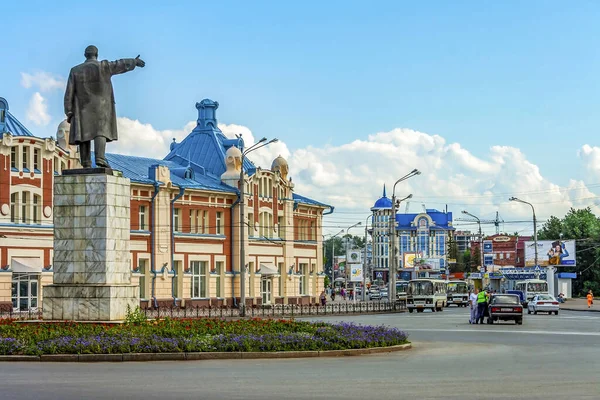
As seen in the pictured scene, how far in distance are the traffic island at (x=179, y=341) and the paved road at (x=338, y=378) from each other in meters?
0.85

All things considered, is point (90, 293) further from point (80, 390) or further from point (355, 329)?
point (80, 390)

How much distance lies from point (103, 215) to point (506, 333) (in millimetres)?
16409

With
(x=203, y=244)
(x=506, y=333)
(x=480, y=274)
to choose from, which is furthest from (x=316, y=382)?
(x=480, y=274)

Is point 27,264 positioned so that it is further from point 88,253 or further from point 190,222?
point 88,253

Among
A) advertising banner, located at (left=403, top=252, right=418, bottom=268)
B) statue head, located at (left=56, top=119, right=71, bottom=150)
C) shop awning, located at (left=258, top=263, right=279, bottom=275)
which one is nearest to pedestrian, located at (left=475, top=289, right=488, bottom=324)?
statue head, located at (left=56, top=119, right=71, bottom=150)

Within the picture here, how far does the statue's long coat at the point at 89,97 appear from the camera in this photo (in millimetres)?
26500

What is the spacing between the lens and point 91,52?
2695cm

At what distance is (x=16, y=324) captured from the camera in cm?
2536

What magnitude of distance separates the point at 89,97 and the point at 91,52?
1341 mm

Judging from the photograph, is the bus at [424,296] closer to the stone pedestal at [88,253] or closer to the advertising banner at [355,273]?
the advertising banner at [355,273]

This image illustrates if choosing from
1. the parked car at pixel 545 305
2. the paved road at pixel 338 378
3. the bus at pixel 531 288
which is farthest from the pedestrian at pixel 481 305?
the bus at pixel 531 288

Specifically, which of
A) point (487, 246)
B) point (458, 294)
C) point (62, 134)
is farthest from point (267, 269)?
point (487, 246)

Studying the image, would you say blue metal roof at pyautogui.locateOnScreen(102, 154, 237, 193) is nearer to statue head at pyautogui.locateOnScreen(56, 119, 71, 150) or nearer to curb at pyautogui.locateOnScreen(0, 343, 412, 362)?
statue head at pyautogui.locateOnScreen(56, 119, 71, 150)

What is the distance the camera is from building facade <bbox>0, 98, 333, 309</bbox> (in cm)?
5550
